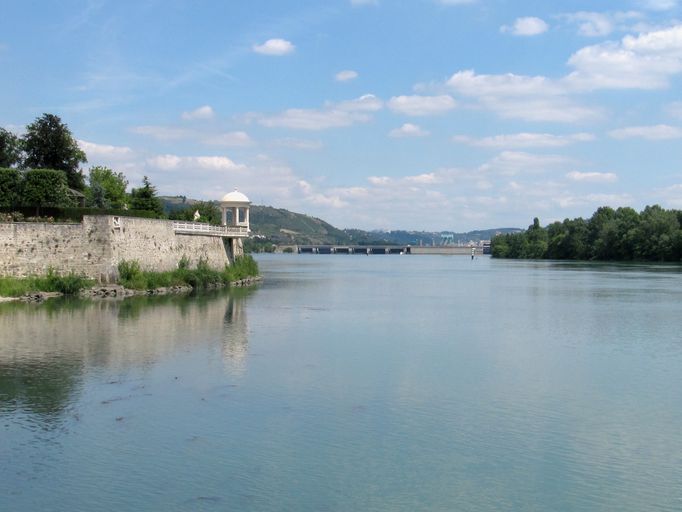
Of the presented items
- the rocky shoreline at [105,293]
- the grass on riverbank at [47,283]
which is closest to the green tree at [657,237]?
the rocky shoreline at [105,293]

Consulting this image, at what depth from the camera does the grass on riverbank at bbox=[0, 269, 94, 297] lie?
33.5m

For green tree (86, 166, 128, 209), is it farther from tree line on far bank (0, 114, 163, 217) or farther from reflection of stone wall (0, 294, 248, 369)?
reflection of stone wall (0, 294, 248, 369)

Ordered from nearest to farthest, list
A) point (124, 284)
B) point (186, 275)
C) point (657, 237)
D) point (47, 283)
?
point (47, 283) < point (124, 284) < point (186, 275) < point (657, 237)

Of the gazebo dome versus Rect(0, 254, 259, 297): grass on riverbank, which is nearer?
Rect(0, 254, 259, 297): grass on riverbank

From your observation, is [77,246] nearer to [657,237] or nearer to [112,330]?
[112,330]

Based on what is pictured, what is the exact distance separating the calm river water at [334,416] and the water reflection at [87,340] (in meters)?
0.10

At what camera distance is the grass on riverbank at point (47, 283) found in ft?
110

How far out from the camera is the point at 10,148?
2344 inches

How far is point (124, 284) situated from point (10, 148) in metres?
28.9

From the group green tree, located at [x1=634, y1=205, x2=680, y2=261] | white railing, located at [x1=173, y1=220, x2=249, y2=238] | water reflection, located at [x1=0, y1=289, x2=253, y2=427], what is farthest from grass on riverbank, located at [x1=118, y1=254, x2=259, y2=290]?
green tree, located at [x1=634, y1=205, x2=680, y2=261]

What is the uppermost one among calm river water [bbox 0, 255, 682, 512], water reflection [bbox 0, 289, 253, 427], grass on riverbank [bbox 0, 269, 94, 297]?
grass on riverbank [bbox 0, 269, 94, 297]

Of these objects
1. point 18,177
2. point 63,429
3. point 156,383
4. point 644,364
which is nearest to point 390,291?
point 18,177

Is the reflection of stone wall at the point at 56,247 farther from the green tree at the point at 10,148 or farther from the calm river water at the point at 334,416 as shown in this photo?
the green tree at the point at 10,148

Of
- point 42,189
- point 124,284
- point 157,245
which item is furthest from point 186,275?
point 42,189
